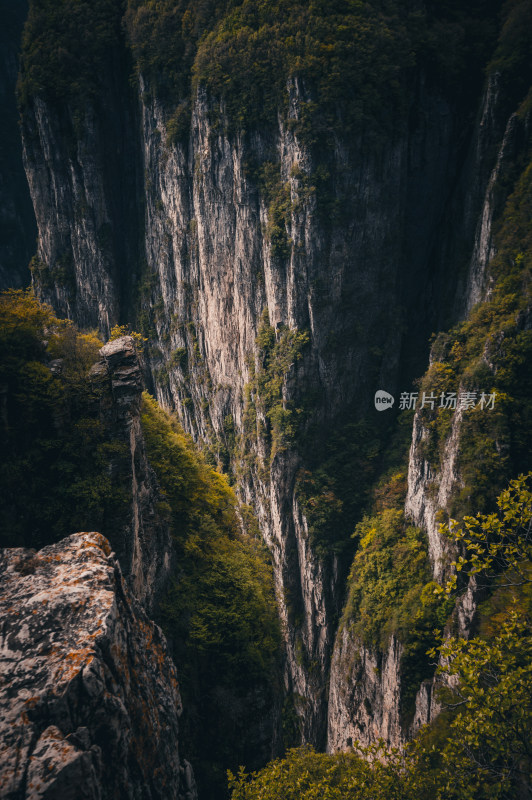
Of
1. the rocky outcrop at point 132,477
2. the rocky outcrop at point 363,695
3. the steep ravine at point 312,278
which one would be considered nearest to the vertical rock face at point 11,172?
the steep ravine at point 312,278

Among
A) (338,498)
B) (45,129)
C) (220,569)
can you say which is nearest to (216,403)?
(338,498)

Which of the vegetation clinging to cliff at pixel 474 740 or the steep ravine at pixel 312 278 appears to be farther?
the steep ravine at pixel 312 278

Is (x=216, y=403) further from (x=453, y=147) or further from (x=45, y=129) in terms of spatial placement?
(x=45, y=129)

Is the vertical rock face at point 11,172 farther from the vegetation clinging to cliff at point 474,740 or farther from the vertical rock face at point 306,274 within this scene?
the vegetation clinging to cliff at point 474,740

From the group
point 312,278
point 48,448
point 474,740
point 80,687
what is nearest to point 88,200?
point 312,278

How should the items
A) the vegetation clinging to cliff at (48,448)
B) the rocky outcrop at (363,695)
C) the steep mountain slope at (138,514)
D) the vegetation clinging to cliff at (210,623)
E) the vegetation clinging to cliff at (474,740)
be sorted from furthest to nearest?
the rocky outcrop at (363,695) → the vegetation clinging to cliff at (210,623) → the steep mountain slope at (138,514) → the vegetation clinging to cliff at (48,448) → the vegetation clinging to cliff at (474,740)

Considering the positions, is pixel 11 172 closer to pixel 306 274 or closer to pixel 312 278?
pixel 306 274

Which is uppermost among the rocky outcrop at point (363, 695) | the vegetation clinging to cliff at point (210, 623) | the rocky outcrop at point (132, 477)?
the rocky outcrop at point (132, 477)
